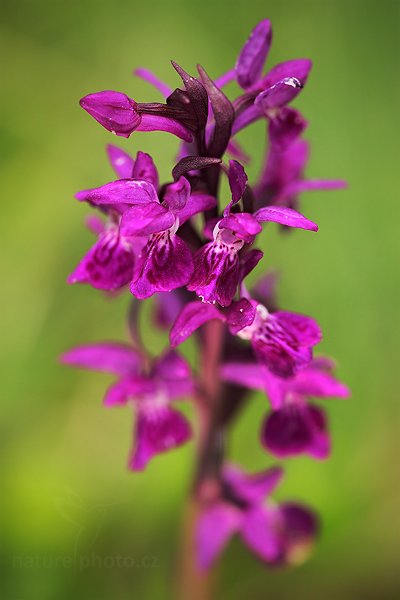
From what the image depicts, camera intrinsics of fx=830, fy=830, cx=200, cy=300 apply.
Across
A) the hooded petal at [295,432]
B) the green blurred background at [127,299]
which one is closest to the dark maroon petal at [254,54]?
the hooded petal at [295,432]

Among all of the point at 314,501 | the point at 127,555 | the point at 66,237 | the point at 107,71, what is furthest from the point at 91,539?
the point at 107,71

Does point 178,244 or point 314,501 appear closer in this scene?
point 178,244

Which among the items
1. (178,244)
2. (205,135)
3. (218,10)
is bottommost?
(178,244)

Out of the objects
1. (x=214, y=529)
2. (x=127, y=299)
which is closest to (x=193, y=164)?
(x=214, y=529)

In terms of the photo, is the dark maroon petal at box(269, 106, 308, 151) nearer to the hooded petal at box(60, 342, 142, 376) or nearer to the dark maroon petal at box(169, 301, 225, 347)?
the dark maroon petal at box(169, 301, 225, 347)

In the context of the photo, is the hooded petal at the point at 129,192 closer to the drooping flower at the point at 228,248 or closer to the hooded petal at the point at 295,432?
the drooping flower at the point at 228,248

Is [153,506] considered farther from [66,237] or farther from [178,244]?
[178,244]
